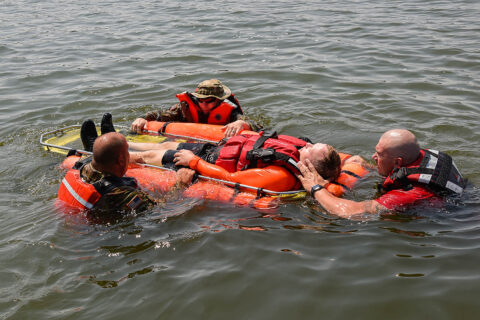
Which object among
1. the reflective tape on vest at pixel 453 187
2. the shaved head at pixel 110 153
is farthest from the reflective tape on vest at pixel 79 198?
the reflective tape on vest at pixel 453 187

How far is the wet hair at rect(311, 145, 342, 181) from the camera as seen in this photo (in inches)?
217

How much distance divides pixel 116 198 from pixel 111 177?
9.2 inches

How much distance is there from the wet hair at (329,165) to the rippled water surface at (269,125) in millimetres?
444

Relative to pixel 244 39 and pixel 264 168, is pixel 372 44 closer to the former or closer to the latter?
pixel 244 39

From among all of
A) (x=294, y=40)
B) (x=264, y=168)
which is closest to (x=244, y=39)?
(x=294, y=40)

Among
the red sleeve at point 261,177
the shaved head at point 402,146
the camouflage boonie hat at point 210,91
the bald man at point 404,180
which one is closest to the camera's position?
the bald man at point 404,180

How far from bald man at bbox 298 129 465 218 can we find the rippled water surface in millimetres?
183

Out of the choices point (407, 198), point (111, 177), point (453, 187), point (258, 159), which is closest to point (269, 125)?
point (258, 159)

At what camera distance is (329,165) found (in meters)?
5.54

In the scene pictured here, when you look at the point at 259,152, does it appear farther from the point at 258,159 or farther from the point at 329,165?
the point at 329,165

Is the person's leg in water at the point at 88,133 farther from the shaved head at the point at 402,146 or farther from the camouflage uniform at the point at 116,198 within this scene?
the shaved head at the point at 402,146

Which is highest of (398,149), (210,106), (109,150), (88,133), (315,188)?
(109,150)

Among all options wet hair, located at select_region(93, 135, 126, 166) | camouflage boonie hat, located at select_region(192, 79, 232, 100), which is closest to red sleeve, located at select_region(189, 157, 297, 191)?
wet hair, located at select_region(93, 135, 126, 166)

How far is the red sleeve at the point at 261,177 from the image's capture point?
5.44m
